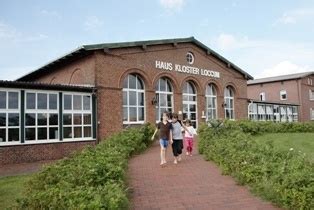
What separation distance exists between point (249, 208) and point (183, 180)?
273 cm

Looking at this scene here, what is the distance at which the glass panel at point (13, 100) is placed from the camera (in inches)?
655

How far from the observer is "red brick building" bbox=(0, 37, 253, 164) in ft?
58.0

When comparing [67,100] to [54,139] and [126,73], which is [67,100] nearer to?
[54,139]

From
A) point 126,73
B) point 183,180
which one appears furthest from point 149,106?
point 183,180

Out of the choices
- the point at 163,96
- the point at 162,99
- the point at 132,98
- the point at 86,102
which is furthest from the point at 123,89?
the point at 163,96

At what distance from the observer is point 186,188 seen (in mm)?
8609

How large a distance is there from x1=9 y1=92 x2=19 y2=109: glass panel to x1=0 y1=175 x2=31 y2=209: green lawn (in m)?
5.33

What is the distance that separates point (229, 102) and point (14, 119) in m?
18.0

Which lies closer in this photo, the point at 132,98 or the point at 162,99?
the point at 132,98

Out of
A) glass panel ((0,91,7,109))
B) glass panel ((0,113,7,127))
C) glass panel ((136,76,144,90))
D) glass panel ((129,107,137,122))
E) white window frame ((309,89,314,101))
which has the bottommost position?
glass panel ((0,113,7,127))

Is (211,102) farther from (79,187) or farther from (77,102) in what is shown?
(79,187)

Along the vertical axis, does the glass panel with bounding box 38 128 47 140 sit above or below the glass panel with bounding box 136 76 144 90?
below

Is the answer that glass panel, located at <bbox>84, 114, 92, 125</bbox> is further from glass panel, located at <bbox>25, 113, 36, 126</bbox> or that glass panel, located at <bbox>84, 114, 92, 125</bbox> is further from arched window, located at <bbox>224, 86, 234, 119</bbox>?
arched window, located at <bbox>224, 86, 234, 119</bbox>

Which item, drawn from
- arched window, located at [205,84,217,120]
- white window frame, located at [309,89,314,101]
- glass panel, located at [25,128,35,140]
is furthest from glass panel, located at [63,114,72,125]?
white window frame, located at [309,89,314,101]
